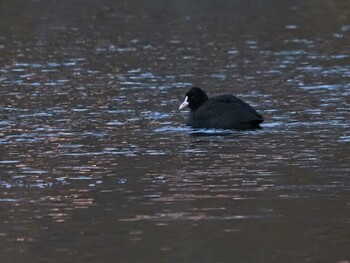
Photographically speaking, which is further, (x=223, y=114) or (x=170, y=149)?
(x=223, y=114)

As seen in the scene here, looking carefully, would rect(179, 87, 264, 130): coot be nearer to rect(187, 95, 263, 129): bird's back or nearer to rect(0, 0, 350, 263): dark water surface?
rect(187, 95, 263, 129): bird's back

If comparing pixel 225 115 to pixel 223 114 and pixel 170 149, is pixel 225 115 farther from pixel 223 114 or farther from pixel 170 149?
pixel 170 149

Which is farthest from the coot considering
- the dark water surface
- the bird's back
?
the dark water surface

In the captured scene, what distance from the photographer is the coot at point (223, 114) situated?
2243cm

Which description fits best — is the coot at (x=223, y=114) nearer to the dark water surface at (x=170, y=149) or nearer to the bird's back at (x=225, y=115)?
the bird's back at (x=225, y=115)

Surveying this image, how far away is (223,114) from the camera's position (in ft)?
75.4

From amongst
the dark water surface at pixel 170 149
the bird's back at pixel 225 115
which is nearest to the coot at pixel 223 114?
the bird's back at pixel 225 115

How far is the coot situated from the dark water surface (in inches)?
11.3

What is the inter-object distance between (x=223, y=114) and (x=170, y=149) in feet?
9.73

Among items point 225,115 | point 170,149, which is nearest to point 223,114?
point 225,115

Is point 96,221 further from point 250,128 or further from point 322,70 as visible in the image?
point 322,70

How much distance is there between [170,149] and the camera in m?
20.3

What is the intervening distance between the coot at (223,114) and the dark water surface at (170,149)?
0.29 meters

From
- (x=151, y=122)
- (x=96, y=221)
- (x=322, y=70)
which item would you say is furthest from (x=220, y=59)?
(x=96, y=221)
